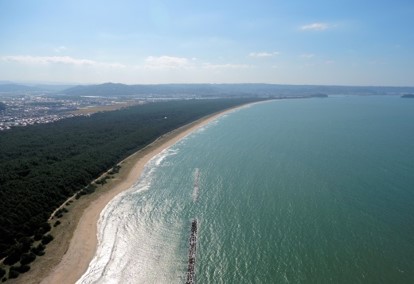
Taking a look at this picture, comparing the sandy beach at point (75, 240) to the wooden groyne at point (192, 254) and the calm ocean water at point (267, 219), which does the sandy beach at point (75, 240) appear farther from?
the wooden groyne at point (192, 254)

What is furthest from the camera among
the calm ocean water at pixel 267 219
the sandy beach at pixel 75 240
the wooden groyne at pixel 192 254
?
the calm ocean water at pixel 267 219

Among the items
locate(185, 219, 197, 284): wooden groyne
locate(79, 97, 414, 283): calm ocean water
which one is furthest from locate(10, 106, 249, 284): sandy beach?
locate(185, 219, 197, 284): wooden groyne

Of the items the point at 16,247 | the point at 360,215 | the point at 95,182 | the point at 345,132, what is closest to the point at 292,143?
the point at 345,132

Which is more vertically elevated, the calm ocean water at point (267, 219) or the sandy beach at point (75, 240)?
the sandy beach at point (75, 240)

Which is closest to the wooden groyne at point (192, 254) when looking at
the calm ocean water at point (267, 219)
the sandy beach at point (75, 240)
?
the calm ocean water at point (267, 219)

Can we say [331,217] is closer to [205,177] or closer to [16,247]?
[205,177]

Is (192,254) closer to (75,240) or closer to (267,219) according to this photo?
(267,219)
